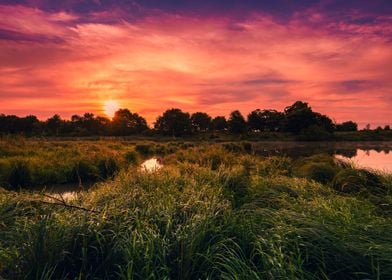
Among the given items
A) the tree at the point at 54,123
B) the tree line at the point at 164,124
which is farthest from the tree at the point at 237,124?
the tree at the point at 54,123

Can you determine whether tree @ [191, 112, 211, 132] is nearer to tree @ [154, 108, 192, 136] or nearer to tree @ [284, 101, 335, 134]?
tree @ [154, 108, 192, 136]

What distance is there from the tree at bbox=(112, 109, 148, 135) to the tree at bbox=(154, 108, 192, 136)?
5928mm

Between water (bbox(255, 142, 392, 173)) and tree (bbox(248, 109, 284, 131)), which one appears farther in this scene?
tree (bbox(248, 109, 284, 131))

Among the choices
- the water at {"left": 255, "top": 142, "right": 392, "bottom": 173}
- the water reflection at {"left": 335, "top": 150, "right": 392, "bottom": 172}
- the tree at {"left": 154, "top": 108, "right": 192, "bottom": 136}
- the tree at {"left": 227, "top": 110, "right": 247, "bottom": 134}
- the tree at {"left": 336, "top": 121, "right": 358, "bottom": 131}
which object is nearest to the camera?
the water reflection at {"left": 335, "top": 150, "right": 392, "bottom": 172}

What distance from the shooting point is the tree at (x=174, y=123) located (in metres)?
68.3

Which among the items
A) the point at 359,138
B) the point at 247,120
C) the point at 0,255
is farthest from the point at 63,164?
the point at 247,120

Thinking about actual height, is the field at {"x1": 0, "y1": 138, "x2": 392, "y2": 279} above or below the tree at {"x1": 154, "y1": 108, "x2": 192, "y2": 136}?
below

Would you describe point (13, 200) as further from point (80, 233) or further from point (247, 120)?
point (247, 120)

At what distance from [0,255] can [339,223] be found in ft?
13.4

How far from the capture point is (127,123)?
74.3m

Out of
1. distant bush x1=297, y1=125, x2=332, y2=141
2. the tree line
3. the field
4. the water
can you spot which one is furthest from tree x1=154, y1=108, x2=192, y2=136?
the field

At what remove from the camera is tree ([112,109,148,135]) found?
228 feet

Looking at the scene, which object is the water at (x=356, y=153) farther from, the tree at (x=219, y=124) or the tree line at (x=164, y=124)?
the tree at (x=219, y=124)

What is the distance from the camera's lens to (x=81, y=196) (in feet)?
21.5
